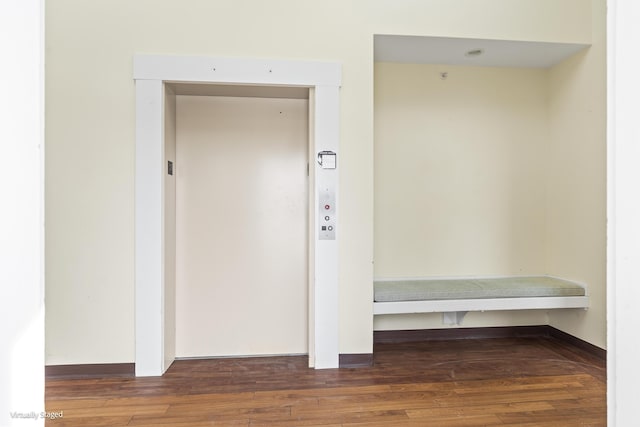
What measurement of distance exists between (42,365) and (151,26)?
2619mm

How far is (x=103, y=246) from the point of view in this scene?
2.60 meters

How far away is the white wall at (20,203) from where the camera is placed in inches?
22.6

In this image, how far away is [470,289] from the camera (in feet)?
9.94

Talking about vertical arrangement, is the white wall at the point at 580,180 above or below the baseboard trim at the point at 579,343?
above

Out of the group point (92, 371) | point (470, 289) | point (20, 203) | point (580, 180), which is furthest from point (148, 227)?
point (580, 180)

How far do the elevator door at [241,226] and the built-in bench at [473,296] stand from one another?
74 cm

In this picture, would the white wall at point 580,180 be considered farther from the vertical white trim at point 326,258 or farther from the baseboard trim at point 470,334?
the vertical white trim at point 326,258

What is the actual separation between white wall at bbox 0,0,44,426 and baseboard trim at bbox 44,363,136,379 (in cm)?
229

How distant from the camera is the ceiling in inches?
115

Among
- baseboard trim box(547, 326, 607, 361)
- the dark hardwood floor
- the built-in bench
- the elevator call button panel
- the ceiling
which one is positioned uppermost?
the ceiling

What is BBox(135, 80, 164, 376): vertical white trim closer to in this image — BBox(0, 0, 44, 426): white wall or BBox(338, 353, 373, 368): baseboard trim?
BBox(338, 353, 373, 368): baseboard trim
